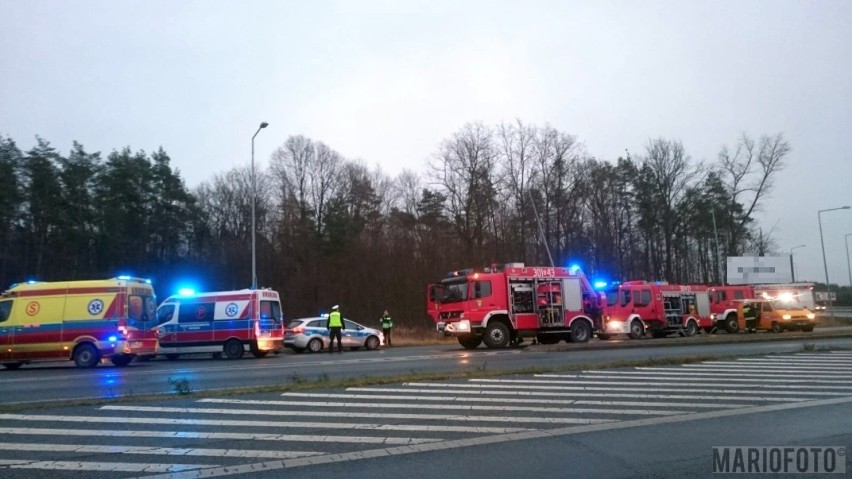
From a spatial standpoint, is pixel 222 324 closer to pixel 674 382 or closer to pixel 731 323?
pixel 674 382

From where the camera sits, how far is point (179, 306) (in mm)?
25562

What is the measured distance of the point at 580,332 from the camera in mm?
26766

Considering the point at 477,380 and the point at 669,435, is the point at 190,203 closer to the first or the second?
the point at 477,380

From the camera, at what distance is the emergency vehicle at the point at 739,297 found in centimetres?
3934

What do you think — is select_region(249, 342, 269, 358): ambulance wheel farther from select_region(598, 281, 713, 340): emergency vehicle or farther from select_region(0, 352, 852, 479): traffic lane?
select_region(598, 281, 713, 340): emergency vehicle

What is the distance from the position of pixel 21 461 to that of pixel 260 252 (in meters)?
54.8

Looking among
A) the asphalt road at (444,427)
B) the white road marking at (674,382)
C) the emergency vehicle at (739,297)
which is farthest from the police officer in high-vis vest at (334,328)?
the emergency vehicle at (739,297)

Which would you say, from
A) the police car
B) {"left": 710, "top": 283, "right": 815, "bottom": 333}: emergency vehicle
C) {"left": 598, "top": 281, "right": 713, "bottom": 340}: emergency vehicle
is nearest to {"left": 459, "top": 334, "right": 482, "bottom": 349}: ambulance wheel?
the police car

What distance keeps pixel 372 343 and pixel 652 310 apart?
14.7 meters

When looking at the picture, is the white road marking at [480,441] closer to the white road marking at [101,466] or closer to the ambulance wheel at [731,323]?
the white road marking at [101,466]

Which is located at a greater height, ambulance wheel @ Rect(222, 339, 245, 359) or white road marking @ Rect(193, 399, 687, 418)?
ambulance wheel @ Rect(222, 339, 245, 359)

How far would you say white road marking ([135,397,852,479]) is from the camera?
6.88 m

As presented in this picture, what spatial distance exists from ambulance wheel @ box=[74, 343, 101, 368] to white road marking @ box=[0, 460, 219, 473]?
49.4 ft

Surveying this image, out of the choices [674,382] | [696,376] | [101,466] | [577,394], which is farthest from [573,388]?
[101,466]
